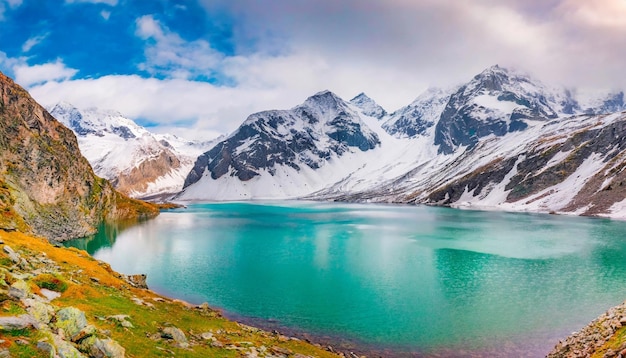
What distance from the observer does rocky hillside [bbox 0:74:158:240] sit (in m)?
96.4

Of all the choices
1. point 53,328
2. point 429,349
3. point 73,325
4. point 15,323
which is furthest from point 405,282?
point 15,323

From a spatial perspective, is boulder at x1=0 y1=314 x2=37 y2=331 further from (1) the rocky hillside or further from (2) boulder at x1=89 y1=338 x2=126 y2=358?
(1) the rocky hillside

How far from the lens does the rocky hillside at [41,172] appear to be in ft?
316

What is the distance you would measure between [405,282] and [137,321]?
4319cm

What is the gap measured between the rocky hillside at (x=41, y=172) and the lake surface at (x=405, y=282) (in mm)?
11105

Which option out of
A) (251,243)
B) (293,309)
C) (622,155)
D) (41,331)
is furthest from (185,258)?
(622,155)

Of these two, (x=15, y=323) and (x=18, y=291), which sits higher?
(x=18, y=291)

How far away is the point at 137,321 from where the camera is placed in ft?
85.4

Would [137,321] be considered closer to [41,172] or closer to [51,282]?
[51,282]

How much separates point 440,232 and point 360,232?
80.2ft

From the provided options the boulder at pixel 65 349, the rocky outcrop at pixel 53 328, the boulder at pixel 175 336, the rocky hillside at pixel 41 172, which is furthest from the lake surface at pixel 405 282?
the boulder at pixel 65 349

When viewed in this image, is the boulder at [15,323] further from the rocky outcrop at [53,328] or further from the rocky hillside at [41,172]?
the rocky hillside at [41,172]

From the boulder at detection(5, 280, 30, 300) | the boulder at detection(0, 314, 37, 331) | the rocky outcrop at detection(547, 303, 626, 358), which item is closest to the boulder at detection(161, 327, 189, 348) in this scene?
the boulder at detection(5, 280, 30, 300)

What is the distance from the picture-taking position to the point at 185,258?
273 feet
